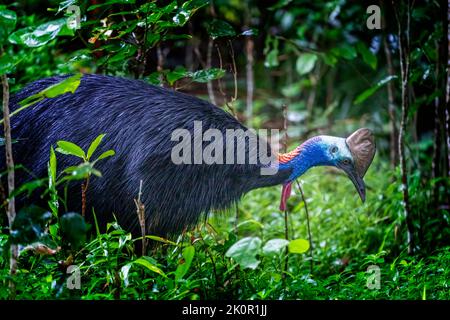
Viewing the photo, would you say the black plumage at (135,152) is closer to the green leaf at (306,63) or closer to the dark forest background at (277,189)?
the dark forest background at (277,189)

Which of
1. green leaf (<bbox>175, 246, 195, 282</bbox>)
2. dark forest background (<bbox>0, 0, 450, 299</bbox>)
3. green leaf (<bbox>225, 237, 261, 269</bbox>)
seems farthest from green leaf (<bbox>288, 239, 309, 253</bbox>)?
green leaf (<bbox>175, 246, 195, 282</bbox>)

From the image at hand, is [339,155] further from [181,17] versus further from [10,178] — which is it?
[10,178]

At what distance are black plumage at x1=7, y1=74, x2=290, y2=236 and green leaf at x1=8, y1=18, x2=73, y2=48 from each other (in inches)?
28.0

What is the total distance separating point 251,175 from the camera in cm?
322

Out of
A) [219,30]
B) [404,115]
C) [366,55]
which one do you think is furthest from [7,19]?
[366,55]

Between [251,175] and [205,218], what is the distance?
307mm

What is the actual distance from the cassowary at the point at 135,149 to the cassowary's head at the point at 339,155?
0.08 metres

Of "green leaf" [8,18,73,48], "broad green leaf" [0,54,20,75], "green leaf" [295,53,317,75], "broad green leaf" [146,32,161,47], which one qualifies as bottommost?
"broad green leaf" [0,54,20,75]

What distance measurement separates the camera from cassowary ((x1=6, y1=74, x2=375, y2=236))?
303 cm

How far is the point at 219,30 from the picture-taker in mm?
3367

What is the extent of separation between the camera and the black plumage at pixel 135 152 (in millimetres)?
3025

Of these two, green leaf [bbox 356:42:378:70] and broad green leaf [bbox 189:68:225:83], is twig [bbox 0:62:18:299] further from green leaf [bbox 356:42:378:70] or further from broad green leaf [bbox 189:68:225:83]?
green leaf [bbox 356:42:378:70]
